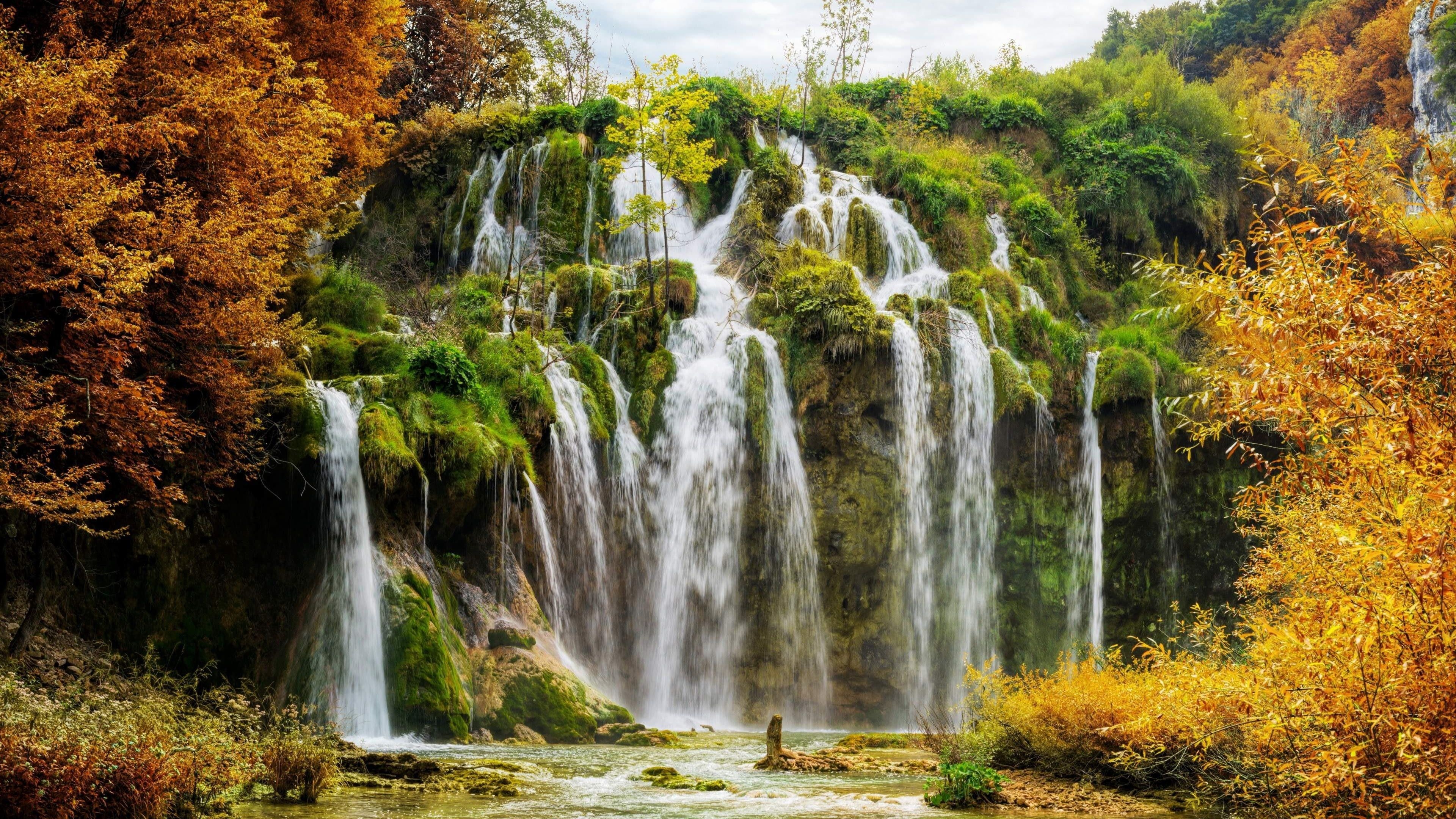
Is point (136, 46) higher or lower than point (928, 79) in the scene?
lower

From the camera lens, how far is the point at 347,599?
573 inches

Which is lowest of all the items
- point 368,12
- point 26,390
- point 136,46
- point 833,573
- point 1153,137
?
point 833,573

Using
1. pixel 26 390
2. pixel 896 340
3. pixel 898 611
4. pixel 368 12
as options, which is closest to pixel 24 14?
pixel 26 390

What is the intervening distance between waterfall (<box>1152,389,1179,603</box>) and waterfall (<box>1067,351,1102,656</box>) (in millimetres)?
1386

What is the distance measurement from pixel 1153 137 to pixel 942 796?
101 ft

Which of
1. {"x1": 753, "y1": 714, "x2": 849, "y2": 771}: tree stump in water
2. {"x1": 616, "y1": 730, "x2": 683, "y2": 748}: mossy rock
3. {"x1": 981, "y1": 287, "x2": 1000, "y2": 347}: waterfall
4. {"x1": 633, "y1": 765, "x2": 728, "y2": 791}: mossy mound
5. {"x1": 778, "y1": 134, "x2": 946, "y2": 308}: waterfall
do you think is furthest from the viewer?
{"x1": 778, "y1": 134, "x2": 946, "y2": 308}: waterfall

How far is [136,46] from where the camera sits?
12.9 m

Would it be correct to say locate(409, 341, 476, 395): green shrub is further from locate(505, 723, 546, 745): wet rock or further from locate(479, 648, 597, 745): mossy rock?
locate(505, 723, 546, 745): wet rock

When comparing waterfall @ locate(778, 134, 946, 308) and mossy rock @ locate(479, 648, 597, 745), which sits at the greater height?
waterfall @ locate(778, 134, 946, 308)

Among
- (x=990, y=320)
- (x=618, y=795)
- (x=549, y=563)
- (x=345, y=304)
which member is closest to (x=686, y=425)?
(x=549, y=563)

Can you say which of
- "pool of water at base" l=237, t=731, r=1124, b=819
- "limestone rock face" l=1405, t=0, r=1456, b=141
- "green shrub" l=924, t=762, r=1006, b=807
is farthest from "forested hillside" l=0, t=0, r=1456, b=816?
"limestone rock face" l=1405, t=0, r=1456, b=141

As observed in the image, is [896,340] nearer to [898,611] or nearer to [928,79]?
[898,611]

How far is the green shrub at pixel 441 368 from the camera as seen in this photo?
682 inches

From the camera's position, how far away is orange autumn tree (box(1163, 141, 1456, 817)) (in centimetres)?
550
